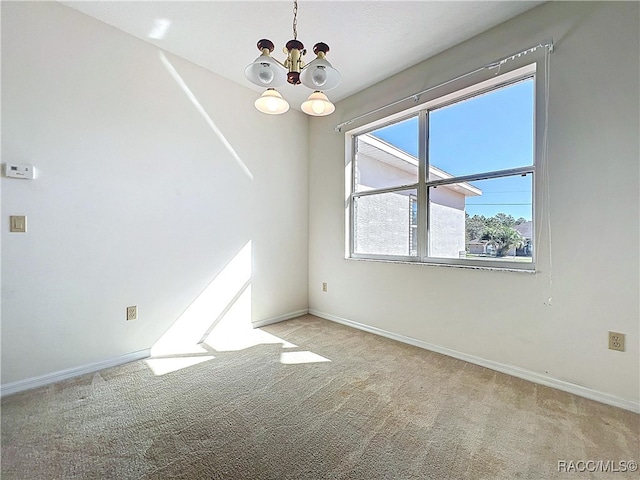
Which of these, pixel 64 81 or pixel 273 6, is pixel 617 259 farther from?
pixel 64 81

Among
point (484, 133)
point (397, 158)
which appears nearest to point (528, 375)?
point (484, 133)

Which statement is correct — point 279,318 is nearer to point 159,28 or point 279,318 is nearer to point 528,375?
point 528,375

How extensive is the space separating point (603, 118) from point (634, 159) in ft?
1.06

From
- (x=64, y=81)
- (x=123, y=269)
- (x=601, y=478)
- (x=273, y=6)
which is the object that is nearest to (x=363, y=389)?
(x=601, y=478)

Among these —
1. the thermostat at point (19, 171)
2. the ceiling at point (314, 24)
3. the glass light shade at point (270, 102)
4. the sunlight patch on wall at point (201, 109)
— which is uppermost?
the ceiling at point (314, 24)

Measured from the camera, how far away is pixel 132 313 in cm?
249

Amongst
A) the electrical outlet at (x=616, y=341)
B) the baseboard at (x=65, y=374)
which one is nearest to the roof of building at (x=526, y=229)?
the electrical outlet at (x=616, y=341)

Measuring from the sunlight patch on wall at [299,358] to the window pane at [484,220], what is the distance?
147 centimetres

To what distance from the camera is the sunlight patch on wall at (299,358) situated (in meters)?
2.49

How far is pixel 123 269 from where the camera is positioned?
95.5 inches

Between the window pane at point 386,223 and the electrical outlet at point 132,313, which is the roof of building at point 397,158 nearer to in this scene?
the window pane at point 386,223

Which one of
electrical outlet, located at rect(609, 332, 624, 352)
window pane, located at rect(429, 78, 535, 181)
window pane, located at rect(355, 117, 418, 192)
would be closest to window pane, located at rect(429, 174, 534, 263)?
window pane, located at rect(429, 78, 535, 181)

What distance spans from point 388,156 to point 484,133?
40.4 inches

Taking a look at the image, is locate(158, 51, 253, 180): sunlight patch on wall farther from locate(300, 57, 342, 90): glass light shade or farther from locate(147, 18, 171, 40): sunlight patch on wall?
locate(300, 57, 342, 90): glass light shade
